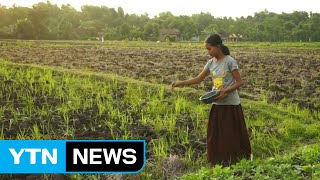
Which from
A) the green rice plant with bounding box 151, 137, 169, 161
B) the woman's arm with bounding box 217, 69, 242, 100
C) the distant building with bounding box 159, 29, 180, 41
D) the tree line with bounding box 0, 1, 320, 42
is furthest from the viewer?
the distant building with bounding box 159, 29, 180, 41

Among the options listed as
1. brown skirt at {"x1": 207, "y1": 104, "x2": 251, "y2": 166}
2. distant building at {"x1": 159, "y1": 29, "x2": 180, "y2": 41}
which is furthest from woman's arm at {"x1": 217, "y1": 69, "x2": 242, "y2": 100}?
distant building at {"x1": 159, "y1": 29, "x2": 180, "y2": 41}

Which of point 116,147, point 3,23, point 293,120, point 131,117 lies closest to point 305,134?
point 293,120

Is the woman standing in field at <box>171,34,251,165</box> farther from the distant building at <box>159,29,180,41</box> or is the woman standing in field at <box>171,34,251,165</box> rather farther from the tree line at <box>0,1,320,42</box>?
the distant building at <box>159,29,180,41</box>

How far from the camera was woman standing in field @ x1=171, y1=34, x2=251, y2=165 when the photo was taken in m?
3.90

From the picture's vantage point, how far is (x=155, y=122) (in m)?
5.38

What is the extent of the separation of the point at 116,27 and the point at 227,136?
118 ft

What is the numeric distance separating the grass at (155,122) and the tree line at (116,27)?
64.9ft

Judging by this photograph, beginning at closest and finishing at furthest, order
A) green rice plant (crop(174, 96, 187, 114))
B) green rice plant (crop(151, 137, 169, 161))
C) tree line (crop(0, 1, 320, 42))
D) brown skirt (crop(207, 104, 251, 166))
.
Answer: brown skirt (crop(207, 104, 251, 166))
green rice plant (crop(151, 137, 169, 161))
green rice plant (crop(174, 96, 187, 114))
tree line (crop(0, 1, 320, 42))

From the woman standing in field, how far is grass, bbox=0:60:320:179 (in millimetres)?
183

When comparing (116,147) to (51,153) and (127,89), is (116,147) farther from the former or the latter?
(127,89)

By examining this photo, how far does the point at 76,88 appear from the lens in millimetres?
7172

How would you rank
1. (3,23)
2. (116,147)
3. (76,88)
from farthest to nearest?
(3,23)
(76,88)
(116,147)

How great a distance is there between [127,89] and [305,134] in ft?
9.77

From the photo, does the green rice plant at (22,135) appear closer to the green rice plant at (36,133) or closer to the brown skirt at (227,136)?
the green rice plant at (36,133)
